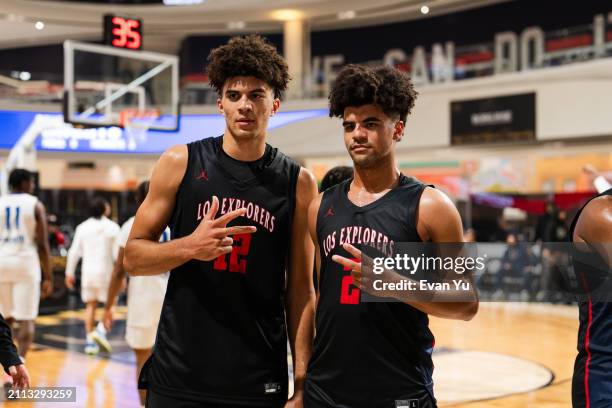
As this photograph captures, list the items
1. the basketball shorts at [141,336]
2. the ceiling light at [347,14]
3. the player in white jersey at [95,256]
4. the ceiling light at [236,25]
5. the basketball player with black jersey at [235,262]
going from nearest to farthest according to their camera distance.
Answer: the basketball player with black jersey at [235,262]
the basketball shorts at [141,336]
the player in white jersey at [95,256]
the ceiling light at [347,14]
the ceiling light at [236,25]

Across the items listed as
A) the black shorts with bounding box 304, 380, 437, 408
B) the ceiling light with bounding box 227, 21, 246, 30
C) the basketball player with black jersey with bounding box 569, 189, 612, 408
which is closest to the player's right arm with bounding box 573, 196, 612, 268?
the basketball player with black jersey with bounding box 569, 189, 612, 408

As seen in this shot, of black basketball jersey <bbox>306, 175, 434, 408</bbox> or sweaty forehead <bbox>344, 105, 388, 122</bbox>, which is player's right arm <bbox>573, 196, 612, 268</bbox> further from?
sweaty forehead <bbox>344, 105, 388, 122</bbox>

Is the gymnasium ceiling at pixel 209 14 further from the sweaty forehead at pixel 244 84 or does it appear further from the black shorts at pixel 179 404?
the black shorts at pixel 179 404

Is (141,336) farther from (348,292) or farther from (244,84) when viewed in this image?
(348,292)

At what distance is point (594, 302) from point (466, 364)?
550 cm

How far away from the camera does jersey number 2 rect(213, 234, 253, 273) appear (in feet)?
8.57

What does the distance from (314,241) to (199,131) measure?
18484 mm

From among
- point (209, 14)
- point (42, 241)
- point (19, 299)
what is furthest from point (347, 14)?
point (19, 299)

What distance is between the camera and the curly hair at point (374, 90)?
248 cm

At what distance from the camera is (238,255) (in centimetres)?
263

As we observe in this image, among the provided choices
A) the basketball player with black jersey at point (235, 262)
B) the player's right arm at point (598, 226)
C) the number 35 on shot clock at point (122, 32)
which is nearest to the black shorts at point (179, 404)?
the basketball player with black jersey at point (235, 262)

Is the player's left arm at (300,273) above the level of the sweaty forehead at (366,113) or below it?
below

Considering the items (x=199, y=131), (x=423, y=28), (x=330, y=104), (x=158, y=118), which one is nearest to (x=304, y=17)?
(x=423, y=28)

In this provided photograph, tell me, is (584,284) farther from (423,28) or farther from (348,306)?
(423,28)
